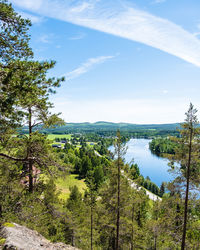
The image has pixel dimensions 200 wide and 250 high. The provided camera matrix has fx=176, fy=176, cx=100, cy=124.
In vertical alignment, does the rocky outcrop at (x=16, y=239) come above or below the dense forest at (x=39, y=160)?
below

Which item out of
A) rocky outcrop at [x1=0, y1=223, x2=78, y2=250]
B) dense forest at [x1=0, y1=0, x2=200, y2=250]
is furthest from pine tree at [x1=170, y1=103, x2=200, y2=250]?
rocky outcrop at [x1=0, y1=223, x2=78, y2=250]

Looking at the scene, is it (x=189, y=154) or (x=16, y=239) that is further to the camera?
(x=189, y=154)

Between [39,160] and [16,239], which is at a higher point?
[39,160]

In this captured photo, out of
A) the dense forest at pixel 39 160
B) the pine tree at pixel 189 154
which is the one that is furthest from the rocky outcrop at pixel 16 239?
the pine tree at pixel 189 154

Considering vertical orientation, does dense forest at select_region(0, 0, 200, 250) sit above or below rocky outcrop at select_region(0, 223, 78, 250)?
above

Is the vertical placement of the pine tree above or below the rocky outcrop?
above

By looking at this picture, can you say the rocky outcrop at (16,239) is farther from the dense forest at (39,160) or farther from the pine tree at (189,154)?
the pine tree at (189,154)

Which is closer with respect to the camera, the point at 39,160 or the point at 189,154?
the point at 39,160

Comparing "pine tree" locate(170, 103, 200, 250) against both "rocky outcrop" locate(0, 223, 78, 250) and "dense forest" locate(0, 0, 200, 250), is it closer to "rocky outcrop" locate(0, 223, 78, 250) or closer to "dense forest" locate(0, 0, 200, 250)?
"dense forest" locate(0, 0, 200, 250)

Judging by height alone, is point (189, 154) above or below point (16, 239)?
above

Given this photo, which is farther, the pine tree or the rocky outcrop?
the pine tree

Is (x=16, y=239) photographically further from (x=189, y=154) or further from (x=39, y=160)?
(x=189, y=154)

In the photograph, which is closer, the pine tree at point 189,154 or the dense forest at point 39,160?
the dense forest at point 39,160

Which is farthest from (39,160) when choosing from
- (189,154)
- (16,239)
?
(189,154)
